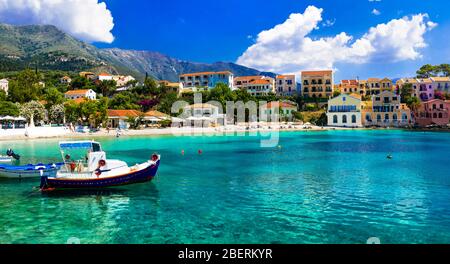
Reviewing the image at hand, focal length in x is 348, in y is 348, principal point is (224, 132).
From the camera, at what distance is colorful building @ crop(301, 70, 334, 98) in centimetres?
10006

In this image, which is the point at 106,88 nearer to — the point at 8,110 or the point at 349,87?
the point at 8,110

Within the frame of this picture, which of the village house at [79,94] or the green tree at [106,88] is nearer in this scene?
the village house at [79,94]

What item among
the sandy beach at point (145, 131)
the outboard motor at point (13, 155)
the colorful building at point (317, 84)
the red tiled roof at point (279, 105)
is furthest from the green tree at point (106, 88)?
the outboard motor at point (13, 155)

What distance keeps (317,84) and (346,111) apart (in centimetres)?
1933

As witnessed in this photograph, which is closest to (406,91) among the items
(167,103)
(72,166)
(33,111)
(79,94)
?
(167,103)

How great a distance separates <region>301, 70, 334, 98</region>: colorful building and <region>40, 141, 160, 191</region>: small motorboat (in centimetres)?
8663

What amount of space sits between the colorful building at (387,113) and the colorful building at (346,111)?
85.6 inches

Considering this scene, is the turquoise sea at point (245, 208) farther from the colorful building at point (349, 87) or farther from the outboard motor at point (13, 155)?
the colorful building at point (349, 87)

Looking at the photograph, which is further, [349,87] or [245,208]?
[349,87]

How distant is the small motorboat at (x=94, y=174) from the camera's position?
18719 millimetres

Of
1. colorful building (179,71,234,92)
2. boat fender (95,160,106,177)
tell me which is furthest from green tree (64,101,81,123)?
colorful building (179,71,234,92)

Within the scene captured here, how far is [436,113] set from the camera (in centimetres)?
7975
